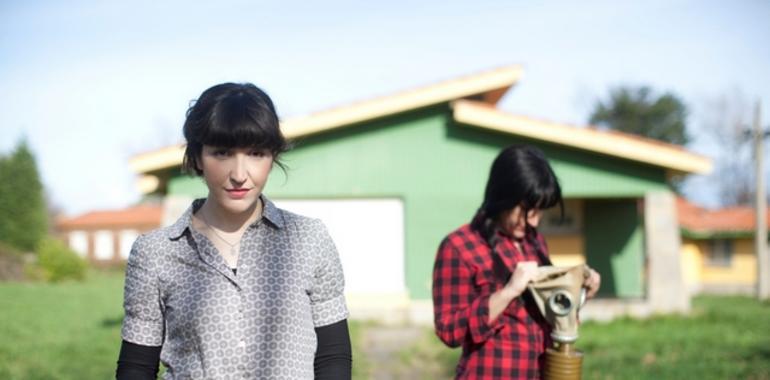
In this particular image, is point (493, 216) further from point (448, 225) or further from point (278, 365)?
point (448, 225)

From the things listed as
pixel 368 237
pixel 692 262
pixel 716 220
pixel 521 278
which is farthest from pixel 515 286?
pixel 716 220

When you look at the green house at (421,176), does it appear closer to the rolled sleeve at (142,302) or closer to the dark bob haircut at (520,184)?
the dark bob haircut at (520,184)

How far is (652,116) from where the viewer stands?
4262 centimetres

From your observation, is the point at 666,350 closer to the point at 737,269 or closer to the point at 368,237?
A: the point at 368,237

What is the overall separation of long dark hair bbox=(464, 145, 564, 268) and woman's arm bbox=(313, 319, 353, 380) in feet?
3.37

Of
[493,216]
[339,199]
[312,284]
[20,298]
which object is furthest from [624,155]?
[20,298]

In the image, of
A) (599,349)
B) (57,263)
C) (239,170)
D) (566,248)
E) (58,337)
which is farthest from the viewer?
(57,263)

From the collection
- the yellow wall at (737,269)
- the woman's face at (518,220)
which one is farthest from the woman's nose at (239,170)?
the yellow wall at (737,269)

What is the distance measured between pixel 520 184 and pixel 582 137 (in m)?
9.70

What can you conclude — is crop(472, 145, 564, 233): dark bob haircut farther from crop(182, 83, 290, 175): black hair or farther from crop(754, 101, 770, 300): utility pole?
crop(754, 101, 770, 300): utility pole

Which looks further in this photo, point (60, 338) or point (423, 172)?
point (423, 172)

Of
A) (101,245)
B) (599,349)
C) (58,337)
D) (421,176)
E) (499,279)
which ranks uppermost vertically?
(421,176)

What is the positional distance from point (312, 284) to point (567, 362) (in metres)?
0.99

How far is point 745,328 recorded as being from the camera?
10.7 meters
